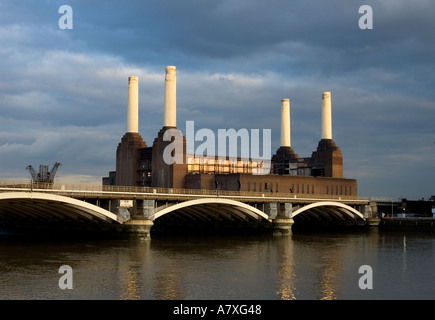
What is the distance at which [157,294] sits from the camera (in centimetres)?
3403

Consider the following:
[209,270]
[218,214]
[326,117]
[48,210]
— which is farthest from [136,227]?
[326,117]

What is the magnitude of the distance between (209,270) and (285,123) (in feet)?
303

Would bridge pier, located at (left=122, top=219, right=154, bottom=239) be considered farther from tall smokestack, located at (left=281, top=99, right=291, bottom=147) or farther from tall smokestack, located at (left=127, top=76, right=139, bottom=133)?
tall smokestack, located at (left=281, top=99, right=291, bottom=147)

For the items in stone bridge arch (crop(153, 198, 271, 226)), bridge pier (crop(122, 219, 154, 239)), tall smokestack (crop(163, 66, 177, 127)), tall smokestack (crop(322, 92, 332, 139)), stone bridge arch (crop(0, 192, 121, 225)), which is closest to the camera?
stone bridge arch (crop(0, 192, 121, 225))

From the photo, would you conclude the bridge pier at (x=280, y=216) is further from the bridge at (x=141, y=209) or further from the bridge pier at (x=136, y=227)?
the bridge pier at (x=136, y=227)

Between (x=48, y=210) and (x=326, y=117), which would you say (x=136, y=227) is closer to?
(x=48, y=210)

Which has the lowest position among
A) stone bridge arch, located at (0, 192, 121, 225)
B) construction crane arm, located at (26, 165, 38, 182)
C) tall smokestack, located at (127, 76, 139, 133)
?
stone bridge arch, located at (0, 192, 121, 225)

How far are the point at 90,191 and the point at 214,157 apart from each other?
71.8 metres

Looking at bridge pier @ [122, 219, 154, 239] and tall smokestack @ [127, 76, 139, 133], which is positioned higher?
tall smokestack @ [127, 76, 139, 133]

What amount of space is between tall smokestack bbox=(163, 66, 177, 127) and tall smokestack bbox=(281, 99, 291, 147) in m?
35.8

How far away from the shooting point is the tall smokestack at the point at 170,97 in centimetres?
10144

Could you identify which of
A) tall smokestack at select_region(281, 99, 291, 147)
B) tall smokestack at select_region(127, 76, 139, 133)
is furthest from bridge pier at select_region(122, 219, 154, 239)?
tall smokestack at select_region(281, 99, 291, 147)

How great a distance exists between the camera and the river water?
114 ft
